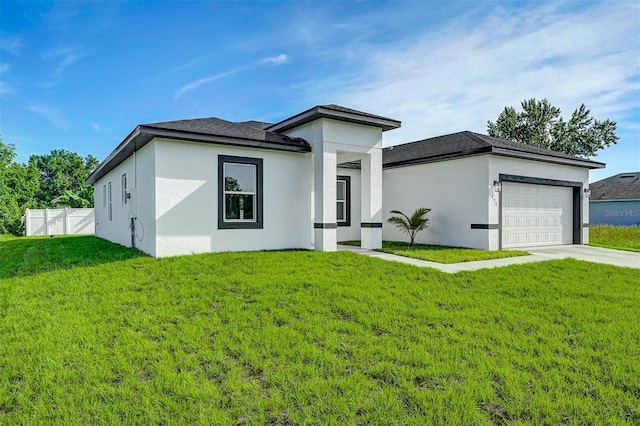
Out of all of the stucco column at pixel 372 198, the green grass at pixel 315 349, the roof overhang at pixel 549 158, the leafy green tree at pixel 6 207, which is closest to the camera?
the green grass at pixel 315 349

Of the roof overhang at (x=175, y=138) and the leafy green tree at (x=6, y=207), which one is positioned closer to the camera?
the roof overhang at (x=175, y=138)

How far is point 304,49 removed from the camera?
1312cm

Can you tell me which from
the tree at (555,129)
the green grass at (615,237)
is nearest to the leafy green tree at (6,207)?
the green grass at (615,237)

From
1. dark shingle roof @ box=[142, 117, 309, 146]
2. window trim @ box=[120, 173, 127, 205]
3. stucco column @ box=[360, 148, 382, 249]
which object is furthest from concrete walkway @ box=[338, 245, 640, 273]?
window trim @ box=[120, 173, 127, 205]

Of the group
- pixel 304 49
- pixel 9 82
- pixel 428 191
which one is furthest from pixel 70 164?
pixel 428 191

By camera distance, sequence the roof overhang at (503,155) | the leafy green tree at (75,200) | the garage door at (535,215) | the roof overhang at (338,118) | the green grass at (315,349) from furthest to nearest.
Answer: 1. the leafy green tree at (75,200)
2. the garage door at (535,215)
3. the roof overhang at (503,155)
4. the roof overhang at (338,118)
5. the green grass at (315,349)

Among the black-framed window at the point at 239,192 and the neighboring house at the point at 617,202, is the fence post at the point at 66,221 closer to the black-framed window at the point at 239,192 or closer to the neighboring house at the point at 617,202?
the black-framed window at the point at 239,192

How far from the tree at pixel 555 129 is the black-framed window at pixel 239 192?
96.0 feet

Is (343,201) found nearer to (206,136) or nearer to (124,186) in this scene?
(206,136)

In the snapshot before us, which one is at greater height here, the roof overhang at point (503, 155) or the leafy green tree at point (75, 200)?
the roof overhang at point (503, 155)

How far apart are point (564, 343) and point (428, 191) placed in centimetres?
963

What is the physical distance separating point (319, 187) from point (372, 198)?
5.89 feet

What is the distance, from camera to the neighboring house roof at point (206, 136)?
8.59m

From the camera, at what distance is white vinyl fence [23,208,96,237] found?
2214cm
